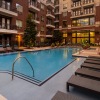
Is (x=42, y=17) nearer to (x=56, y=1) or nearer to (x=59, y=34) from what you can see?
(x=59, y=34)

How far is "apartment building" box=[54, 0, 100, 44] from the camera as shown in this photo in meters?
31.8

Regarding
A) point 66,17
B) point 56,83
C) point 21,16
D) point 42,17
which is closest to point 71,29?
point 66,17

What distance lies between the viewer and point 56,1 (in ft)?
131

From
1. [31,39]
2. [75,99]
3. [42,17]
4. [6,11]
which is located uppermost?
[42,17]

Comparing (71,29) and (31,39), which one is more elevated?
(71,29)

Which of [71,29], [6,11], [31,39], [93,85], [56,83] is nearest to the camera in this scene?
[93,85]

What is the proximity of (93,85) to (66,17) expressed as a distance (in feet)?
116

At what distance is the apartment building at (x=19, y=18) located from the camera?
1967 centimetres

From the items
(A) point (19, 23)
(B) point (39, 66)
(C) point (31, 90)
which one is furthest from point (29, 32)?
(C) point (31, 90)

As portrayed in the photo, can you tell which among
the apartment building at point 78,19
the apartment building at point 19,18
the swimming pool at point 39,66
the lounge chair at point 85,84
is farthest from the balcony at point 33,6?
the lounge chair at point 85,84

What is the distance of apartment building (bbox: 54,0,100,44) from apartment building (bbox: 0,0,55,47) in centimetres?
396

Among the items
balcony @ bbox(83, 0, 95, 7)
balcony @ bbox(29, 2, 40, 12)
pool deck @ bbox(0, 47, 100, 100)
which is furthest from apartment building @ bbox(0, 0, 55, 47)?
pool deck @ bbox(0, 47, 100, 100)

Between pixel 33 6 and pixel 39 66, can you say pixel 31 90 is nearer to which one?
pixel 39 66

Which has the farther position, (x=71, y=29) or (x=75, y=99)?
(x=71, y=29)
